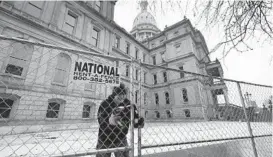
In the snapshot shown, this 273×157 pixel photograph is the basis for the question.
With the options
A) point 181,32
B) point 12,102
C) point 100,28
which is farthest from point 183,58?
point 12,102

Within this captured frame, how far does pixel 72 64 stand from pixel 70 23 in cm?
1110

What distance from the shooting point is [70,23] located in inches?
534

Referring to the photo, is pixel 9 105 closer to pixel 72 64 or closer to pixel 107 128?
pixel 72 64

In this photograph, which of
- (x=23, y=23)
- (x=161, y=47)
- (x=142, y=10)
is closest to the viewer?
(x=142, y=10)

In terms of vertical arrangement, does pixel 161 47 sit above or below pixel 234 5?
above

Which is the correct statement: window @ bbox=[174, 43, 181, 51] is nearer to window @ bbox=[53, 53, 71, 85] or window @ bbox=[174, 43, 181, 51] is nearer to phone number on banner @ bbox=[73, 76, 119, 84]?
window @ bbox=[53, 53, 71, 85]

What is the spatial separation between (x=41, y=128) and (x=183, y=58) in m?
24.0

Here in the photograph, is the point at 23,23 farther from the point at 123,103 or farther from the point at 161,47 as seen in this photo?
the point at 161,47

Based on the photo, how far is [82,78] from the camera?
1.61 meters

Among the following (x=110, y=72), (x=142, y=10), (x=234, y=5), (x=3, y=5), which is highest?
(x=3, y=5)

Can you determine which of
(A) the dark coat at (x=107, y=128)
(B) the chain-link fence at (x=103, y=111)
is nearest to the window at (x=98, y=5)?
(B) the chain-link fence at (x=103, y=111)

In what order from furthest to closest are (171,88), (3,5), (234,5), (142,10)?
(171,88)
(3,5)
(142,10)
(234,5)

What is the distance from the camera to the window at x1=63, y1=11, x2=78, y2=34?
13060 millimetres

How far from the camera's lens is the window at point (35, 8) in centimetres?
1073
